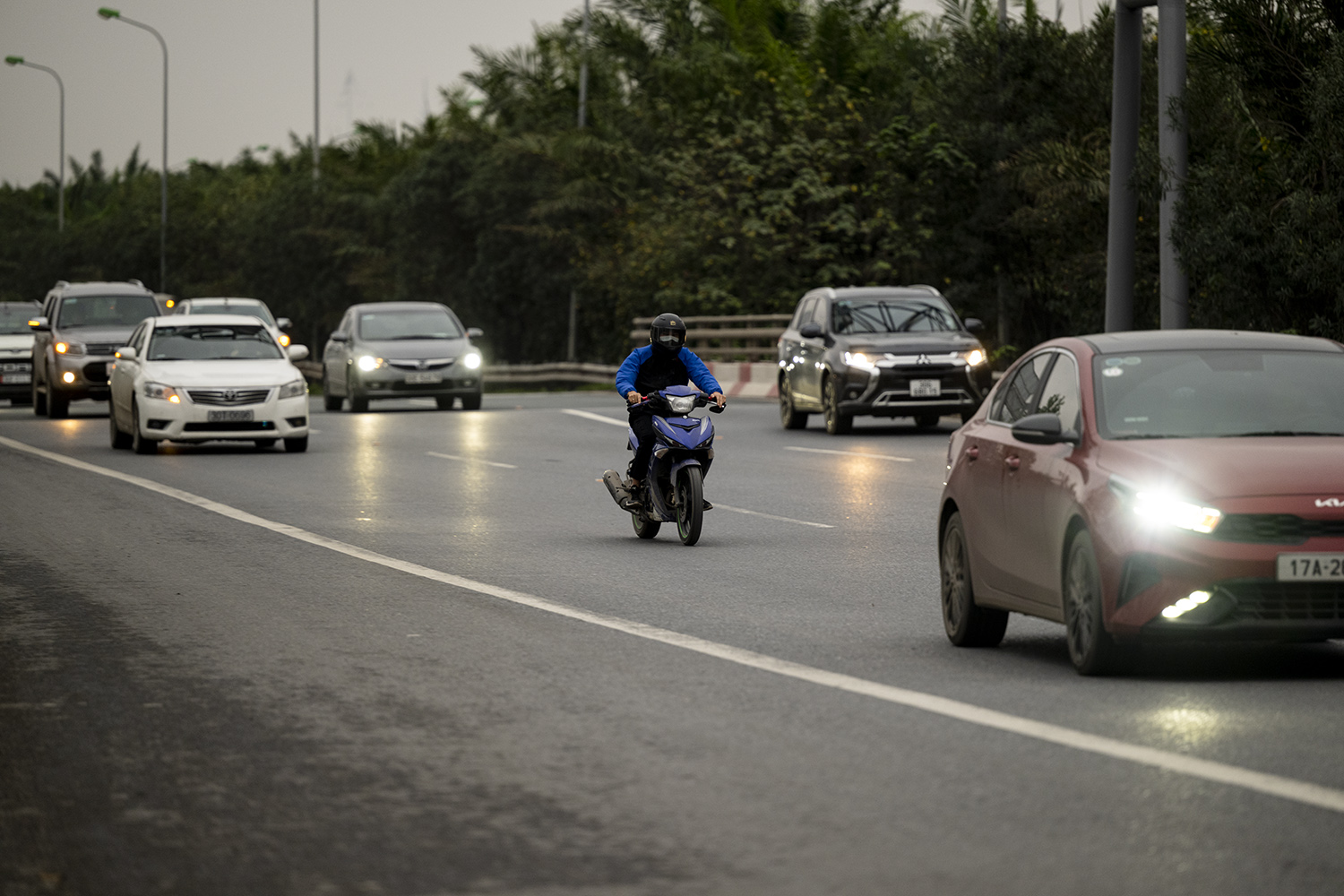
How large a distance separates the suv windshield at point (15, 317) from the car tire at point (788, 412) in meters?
17.6

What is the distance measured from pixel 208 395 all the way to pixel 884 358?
8.21 m

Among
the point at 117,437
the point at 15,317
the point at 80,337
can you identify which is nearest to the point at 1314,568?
the point at 117,437

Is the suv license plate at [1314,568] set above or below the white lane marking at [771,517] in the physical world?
above

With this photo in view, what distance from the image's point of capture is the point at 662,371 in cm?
1553

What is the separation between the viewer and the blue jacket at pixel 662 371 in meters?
15.4

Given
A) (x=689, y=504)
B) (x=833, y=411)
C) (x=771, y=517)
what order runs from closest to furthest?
1. (x=689, y=504)
2. (x=771, y=517)
3. (x=833, y=411)

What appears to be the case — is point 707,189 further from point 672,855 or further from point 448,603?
point 672,855

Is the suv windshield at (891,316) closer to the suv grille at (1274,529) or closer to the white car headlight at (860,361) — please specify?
the white car headlight at (860,361)

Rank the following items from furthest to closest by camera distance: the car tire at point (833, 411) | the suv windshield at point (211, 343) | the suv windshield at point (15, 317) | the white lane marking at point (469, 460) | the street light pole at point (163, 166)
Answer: the street light pole at point (163, 166), the suv windshield at point (15, 317), the car tire at point (833, 411), the suv windshield at point (211, 343), the white lane marking at point (469, 460)

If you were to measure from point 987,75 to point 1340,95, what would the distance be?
18708 mm

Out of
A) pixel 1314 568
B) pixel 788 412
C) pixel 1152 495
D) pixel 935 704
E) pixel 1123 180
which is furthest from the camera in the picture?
pixel 788 412

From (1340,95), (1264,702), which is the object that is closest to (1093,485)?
(1264,702)

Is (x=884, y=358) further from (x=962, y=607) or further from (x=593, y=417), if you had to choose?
(x=962, y=607)

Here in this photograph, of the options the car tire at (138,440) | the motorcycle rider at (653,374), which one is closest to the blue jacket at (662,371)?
the motorcycle rider at (653,374)
